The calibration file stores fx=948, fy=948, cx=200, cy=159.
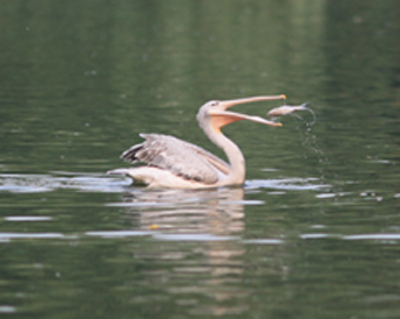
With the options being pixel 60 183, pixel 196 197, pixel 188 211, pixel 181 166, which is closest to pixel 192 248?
pixel 188 211

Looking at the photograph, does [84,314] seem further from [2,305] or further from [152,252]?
[152,252]

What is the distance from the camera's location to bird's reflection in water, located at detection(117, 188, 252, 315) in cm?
781

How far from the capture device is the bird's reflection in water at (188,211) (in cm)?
1035

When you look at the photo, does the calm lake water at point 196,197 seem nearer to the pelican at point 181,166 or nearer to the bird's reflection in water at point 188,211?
the bird's reflection in water at point 188,211

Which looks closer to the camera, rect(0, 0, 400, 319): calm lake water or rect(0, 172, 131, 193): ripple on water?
rect(0, 0, 400, 319): calm lake water

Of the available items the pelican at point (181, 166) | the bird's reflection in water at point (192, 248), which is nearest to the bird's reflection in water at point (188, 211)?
the bird's reflection in water at point (192, 248)

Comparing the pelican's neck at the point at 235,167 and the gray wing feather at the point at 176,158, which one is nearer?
the gray wing feather at the point at 176,158

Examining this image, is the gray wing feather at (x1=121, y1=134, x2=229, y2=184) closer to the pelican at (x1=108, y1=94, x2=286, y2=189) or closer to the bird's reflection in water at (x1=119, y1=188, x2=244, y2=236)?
the pelican at (x1=108, y1=94, x2=286, y2=189)

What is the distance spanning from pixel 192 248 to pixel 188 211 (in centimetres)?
189

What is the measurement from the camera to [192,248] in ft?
30.9

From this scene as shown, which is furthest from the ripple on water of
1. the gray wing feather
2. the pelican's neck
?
the pelican's neck

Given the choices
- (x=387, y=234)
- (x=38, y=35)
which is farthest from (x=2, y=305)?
(x=38, y=35)

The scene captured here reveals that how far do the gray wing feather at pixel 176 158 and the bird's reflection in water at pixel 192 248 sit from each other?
0.76 ft

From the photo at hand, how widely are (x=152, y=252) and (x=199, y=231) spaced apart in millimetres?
1012
